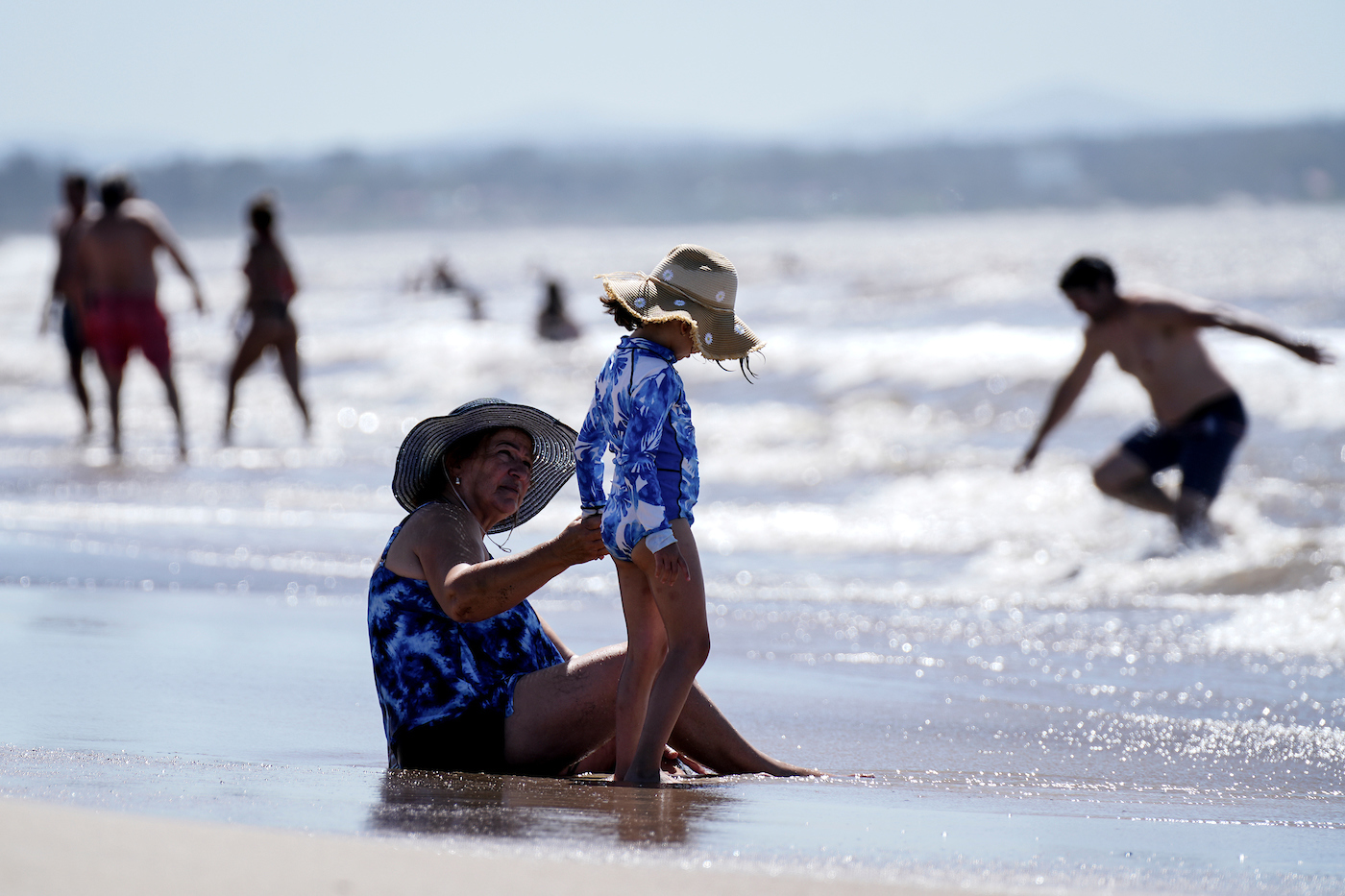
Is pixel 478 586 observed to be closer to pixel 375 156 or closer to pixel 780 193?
pixel 780 193

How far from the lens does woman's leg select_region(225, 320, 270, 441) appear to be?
37.3 feet

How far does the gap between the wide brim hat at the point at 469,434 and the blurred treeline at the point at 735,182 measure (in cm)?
7695

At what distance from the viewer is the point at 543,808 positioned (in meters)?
2.87

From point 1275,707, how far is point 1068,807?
154 cm

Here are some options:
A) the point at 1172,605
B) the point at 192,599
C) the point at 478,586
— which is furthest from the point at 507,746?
the point at 1172,605

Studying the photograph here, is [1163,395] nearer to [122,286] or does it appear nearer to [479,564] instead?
[479,564]

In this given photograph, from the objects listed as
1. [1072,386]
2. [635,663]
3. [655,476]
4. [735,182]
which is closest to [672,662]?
[635,663]

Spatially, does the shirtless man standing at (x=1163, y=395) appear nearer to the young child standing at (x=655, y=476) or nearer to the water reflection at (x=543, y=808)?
the young child standing at (x=655, y=476)

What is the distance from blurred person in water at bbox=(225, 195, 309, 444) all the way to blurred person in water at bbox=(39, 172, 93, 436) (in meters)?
1.20

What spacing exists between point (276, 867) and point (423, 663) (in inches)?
43.2

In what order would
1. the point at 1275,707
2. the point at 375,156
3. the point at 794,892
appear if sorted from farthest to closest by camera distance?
the point at 375,156 < the point at 1275,707 < the point at 794,892

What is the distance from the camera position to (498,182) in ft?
342

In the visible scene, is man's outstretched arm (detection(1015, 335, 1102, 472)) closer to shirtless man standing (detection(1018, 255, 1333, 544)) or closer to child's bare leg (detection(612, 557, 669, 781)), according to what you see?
shirtless man standing (detection(1018, 255, 1333, 544))

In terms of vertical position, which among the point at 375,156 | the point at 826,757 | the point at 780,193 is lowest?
the point at 826,757
